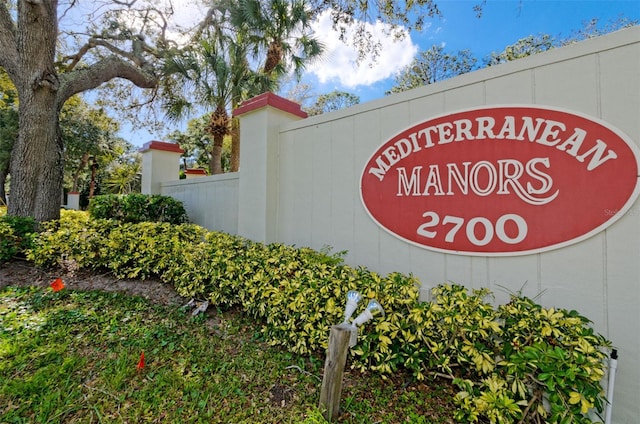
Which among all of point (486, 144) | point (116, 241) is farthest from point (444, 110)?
point (116, 241)

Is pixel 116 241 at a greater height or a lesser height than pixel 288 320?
greater

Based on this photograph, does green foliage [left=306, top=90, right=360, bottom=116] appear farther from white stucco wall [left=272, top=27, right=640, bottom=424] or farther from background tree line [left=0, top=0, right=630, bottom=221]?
white stucco wall [left=272, top=27, right=640, bottom=424]

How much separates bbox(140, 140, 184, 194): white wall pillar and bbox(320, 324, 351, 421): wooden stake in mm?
5924

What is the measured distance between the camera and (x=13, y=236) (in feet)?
13.0

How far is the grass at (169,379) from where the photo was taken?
1.65 meters

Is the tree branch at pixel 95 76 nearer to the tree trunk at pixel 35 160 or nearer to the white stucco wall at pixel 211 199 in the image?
the tree trunk at pixel 35 160

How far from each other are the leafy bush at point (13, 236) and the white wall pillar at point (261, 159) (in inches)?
120

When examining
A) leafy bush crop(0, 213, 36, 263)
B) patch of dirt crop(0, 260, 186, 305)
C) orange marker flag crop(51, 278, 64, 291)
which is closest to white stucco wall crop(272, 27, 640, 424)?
patch of dirt crop(0, 260, 186, 305)

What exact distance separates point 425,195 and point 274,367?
1.85 m

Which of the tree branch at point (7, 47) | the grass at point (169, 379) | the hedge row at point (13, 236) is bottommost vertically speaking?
the grass at point (169, 379)

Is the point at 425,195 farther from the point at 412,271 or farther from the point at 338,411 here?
the point at 338,411

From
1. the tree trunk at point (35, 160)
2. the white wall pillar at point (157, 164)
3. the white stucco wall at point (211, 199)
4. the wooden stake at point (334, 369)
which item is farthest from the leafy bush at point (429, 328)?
the white wall pillar at point (157, 164)

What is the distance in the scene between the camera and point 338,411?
1.63 meters

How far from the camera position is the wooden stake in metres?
1.51
